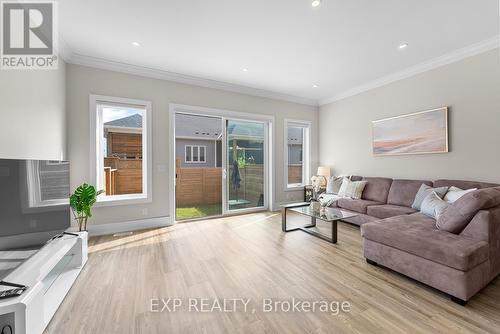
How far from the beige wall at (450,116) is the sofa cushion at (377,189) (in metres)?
0.27

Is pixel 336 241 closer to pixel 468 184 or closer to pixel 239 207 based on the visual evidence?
pixel 468 184

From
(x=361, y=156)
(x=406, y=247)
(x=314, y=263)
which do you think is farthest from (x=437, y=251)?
(x=361, y=156)

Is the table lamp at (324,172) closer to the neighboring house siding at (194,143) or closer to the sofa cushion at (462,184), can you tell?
the sofa cushion at (462,184)

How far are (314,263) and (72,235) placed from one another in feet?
9.12

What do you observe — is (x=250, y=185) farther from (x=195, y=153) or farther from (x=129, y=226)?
(x=129, y=226)

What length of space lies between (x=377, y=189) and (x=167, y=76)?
4.49 meters

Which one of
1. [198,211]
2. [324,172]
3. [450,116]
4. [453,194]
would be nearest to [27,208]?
[198,211]

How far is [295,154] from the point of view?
562cm

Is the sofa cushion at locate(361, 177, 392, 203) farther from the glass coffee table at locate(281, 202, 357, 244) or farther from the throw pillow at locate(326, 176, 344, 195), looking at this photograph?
the glass coffee table at locate(281, 202, 357, 244)

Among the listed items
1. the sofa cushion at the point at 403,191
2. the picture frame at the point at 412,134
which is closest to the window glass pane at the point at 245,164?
the picture frame at the point at 412,134

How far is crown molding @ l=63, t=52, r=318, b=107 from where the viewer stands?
332 centimetres

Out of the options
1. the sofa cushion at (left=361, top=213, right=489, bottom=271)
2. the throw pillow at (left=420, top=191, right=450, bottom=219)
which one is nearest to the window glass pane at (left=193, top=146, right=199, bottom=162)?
the sofa cushion at (left=361, top=213, right=489, bottom=271)

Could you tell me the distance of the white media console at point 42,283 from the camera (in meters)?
1.23

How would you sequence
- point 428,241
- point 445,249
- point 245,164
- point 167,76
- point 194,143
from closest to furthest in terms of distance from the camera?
1. point 445,249
2. point 428,241
3. point 167,76
4. point 245,164
5. point 194,143
